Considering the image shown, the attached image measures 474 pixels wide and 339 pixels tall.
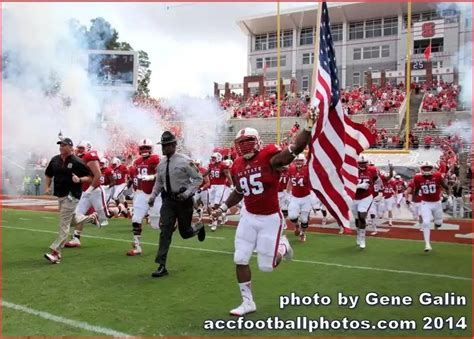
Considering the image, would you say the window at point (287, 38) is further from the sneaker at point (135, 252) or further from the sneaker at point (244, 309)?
the sneaker at point (244, 309)

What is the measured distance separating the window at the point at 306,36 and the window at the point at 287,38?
1.26 metres

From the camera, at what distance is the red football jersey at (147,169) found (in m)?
8.50

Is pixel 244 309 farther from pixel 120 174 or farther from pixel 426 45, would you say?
pixel 426 45

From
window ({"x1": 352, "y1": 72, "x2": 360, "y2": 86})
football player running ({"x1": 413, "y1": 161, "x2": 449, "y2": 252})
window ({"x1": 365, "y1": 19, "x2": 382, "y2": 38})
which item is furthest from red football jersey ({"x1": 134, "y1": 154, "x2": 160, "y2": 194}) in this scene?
window ({"x1": 365, "y1": 19, "x2": 382, "y2": 38})

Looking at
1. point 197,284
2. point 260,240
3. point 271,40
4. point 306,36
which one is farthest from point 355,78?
point 260,240

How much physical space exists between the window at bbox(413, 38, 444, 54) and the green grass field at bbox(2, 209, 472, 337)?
3819 centimetres

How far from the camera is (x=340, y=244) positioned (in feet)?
33.2

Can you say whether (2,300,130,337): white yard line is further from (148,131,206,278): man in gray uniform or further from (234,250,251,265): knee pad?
(148,131,206,278): man in gray uniform

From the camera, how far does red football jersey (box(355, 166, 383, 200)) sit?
10.1 meters

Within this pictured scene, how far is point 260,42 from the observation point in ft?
170

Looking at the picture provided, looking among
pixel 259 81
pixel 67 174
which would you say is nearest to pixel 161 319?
pixel 67 174

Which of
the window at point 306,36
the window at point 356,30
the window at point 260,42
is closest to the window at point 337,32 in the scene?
the window at point 356,30

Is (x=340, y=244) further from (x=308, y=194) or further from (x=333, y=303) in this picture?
(x=333, y=303)

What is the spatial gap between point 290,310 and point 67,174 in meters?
4.04
